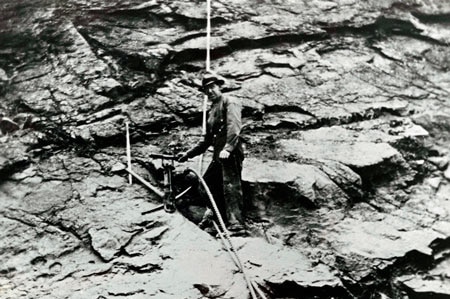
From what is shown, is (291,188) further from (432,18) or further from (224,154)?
(432,18)

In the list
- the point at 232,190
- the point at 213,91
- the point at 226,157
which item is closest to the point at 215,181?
the point at 232,190

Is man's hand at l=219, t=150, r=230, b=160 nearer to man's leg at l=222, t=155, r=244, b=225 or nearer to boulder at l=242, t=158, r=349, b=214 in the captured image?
man's leg at l=222, t=155, r=244, b=225

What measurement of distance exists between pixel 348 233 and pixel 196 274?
1746 mm

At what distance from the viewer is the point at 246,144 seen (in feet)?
19.4

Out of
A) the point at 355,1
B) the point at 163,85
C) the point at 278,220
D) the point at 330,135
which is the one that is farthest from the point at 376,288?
the point at 355,1

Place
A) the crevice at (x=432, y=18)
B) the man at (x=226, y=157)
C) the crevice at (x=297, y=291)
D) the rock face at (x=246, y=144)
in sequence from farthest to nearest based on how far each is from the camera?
the crevice at (x=432, y=18) → the man at (x=226, y=157) → the rock face at (x=246, y=144) → the crevice at (x=297, y=291)

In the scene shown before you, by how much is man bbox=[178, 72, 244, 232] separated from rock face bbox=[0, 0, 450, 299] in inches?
10.1

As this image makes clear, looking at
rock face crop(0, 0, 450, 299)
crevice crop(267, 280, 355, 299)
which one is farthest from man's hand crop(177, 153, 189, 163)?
crevice crop(267, 280, 355, 299)

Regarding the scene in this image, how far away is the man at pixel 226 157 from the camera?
16.3ft

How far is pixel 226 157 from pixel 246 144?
3.66ft

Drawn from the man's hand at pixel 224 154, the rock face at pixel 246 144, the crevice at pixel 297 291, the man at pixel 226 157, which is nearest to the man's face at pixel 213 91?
the man at pixel 226 157

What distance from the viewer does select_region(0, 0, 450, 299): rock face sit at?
14.1 feet

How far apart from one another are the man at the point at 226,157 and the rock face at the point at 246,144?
26cm

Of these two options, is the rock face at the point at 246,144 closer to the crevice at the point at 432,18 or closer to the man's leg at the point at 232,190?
the crevice at the point at 432,18
